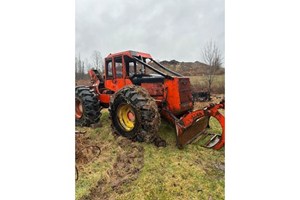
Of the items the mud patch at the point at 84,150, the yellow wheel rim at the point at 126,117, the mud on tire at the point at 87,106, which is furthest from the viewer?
the mud on tire at the point at 87,106

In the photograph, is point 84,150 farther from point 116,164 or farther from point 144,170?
point 144,170

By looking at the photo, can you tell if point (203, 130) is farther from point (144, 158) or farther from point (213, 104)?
point (144, 158)

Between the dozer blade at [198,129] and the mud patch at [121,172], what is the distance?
15.8 inches

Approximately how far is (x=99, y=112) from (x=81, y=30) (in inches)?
50.2

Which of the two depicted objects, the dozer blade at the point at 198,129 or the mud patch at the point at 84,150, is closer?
the mud patch at the point at 84,150

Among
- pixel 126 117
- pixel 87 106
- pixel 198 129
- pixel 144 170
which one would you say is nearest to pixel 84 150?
pixel 144 170

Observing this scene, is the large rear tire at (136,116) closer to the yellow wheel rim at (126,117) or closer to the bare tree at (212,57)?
the yellow wheel rim at (126,117)

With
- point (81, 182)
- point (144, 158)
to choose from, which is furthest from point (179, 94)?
point (81, 182)

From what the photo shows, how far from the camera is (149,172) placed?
5.42 feet

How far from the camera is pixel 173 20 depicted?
5.47ft

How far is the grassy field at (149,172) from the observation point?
58.3 inches

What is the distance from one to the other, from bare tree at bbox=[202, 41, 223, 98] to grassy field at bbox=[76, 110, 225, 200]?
0.67 meters

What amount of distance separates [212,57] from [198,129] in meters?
0.94

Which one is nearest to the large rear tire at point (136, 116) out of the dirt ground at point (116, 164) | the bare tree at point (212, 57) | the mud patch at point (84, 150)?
the dirt ground at point (116, 164)
